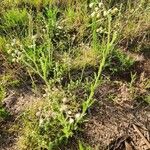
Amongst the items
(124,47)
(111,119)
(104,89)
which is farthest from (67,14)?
(111,119)

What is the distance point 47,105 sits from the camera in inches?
109

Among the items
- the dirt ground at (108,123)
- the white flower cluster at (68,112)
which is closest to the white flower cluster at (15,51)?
the dirt ground at (108,123)

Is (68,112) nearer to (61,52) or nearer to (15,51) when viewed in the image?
(15,51)

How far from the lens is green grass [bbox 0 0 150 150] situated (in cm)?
265

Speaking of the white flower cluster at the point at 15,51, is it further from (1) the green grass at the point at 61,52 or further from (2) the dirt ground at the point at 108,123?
(2) the dirt ground at the point at 108,123

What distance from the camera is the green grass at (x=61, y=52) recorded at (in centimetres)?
265

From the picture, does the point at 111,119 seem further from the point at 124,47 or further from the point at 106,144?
the point at 124,47

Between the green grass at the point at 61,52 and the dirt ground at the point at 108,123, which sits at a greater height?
the green grass at the point at 61,52

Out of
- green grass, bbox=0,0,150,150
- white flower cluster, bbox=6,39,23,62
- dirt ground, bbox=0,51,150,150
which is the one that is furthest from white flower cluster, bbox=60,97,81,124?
white flower cluster, bbox=6,39,23,62

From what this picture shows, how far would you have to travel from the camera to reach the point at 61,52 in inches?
126

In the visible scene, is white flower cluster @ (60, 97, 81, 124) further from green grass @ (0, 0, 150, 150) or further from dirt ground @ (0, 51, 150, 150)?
dirt ground @ (0, 51, 150, 150)

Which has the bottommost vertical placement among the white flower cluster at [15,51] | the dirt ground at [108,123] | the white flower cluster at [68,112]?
the dirt ground at [108,123]

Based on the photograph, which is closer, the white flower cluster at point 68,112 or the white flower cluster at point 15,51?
the white flower cluster at point 68,112

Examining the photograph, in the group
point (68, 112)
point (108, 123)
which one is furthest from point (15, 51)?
point (108, 123)
